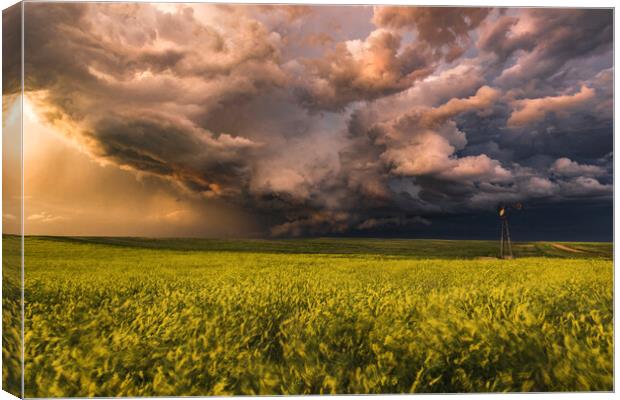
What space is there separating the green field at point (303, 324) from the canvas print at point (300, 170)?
0.11 ft

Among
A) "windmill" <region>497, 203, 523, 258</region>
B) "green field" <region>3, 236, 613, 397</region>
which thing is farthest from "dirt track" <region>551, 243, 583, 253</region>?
"windmill" <region>497, 203, 523, 258</region>

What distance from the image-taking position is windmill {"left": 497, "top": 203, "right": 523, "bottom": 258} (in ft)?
23.2

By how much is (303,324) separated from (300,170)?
2.05 m

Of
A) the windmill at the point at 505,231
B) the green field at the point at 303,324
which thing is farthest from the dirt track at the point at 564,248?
the windmill at the point at 505,231

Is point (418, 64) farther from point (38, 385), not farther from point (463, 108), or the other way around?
point (38, 385)

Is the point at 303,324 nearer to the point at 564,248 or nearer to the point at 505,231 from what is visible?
the point at 505,231

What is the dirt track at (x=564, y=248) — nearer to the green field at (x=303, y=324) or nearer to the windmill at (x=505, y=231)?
the green field at (x=303, y=324)

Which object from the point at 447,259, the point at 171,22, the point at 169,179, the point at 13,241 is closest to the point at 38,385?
the point at 13,241

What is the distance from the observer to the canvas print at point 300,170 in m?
6.18

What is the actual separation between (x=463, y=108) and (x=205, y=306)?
14.3ft

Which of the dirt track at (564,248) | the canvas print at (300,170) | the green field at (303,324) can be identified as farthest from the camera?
the dirt track at (564,248)

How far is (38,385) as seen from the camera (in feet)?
18.8

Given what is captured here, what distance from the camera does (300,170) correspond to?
694 centimetres

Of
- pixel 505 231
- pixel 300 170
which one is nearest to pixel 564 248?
pixel 505 231
